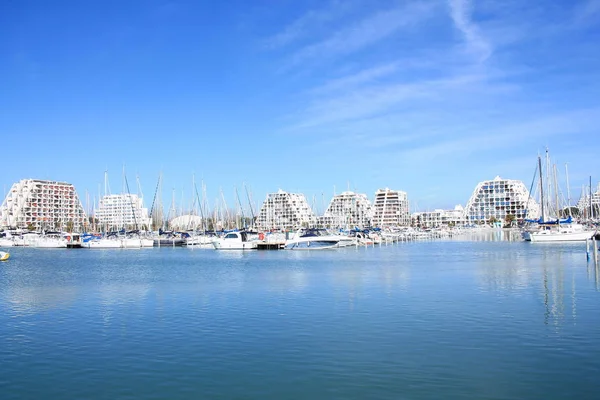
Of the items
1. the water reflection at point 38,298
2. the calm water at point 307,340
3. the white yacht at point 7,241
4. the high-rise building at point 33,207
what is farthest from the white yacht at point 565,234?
the high-rise building at point 33,207

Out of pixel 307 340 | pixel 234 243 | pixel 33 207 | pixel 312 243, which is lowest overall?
pixel 307 340

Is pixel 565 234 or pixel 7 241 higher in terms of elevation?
pixel 7 241

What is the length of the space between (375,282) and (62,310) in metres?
19.2

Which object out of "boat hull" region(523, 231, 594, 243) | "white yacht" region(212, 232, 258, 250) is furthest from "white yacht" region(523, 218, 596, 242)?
"white yacht" region(212, 232, 258, 250)

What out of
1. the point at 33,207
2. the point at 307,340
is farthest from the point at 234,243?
the point at 33,207

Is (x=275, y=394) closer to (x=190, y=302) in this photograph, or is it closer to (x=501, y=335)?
(x=501, y=335)

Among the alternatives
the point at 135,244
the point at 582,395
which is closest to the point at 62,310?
the point at 582,395

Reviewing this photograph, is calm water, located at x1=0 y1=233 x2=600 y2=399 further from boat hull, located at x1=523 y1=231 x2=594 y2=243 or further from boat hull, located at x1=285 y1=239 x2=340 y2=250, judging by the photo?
boat hull, located at x1=523 y1=231 x2=594 y2=243

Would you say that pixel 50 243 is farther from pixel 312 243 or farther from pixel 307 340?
pixel 307 340

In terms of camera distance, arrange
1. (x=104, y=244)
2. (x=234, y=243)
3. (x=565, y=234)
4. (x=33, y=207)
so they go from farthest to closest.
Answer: (x=33, y=207) → (x=104, y=244) → (x=565, y=234) → (x=234, y=243)

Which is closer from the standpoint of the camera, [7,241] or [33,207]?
[7,241]

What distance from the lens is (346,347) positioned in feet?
58.1

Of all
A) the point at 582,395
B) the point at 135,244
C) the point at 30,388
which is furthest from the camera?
the point at 135,244

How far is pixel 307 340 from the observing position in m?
18.8
